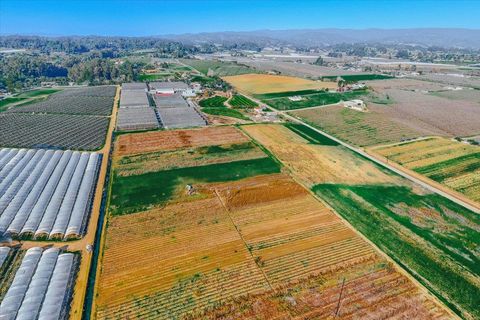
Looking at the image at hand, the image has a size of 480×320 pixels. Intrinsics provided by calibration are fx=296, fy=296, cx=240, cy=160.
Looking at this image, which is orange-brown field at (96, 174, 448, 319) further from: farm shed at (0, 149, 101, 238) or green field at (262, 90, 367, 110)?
green field at (262, 90, 367, 110)

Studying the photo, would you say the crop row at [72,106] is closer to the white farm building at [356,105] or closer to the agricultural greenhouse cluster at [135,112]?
the agricultural greenhouse cluster at [135,112]

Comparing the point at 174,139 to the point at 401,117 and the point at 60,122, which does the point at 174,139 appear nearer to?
the point at 60,122

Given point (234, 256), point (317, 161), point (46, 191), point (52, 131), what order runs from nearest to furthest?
point (234, 256) → point (46, 191) → point (317, 161) → point (52, 131)

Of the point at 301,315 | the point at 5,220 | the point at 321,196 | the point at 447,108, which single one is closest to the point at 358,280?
the point at 301,315

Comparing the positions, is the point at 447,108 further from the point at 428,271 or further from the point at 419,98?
the point at 428,271

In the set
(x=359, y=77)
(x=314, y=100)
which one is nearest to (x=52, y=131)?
(x=314, y=100)

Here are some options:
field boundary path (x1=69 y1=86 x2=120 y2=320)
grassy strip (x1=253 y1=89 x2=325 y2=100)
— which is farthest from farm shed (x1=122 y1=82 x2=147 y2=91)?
field boundary path (x1=69 y1=86 x2=120 y2=320)
